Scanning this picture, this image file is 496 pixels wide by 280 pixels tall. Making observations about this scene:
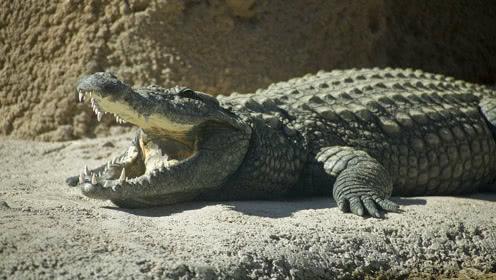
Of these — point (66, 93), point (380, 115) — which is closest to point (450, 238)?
point (380, 115)

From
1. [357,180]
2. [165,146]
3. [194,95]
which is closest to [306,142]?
[357,180]

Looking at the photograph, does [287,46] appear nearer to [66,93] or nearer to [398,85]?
[398,85]

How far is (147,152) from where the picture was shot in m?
4.90

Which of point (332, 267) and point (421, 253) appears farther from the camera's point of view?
point (421, 253)

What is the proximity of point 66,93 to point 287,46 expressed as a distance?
2.23 metres

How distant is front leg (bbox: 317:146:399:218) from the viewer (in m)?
4.68

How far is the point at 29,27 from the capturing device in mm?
7566

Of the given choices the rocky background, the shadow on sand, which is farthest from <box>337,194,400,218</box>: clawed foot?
the rocky background

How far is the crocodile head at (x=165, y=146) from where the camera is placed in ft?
14.7

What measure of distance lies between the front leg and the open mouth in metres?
0.98

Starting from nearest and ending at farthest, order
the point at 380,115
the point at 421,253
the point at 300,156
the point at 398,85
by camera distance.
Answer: the point at 421,253 → the point at 300,156 → the point at 380,115 → the point at 398,85

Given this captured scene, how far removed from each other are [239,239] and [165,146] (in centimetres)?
114

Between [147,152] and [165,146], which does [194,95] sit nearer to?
→ [165,146]

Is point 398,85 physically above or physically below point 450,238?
above
